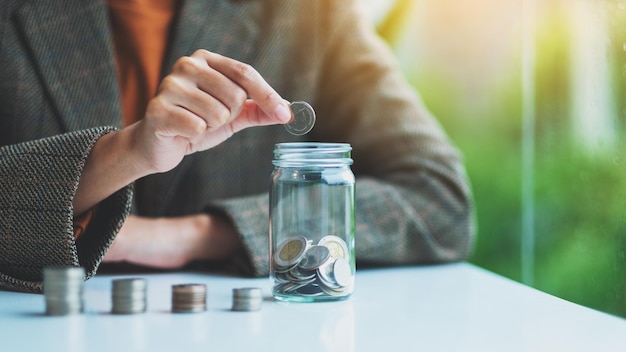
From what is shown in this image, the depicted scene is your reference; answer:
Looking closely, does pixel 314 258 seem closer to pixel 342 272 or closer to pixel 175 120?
pixel 342 272

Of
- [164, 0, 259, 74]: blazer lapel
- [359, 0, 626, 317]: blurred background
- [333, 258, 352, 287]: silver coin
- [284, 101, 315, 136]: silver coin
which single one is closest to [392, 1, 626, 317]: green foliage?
[359, 0, 626, 317]: blurred background

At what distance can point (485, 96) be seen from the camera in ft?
7.52

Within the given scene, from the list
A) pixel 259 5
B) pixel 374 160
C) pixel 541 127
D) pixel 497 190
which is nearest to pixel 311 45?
pixel 259 5

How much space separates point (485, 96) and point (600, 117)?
2.61 feet

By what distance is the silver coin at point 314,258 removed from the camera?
42.9 inches

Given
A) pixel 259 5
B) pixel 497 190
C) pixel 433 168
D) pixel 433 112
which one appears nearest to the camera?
pixel 433 168

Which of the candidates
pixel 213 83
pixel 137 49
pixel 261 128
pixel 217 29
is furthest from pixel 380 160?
pixel 213 83

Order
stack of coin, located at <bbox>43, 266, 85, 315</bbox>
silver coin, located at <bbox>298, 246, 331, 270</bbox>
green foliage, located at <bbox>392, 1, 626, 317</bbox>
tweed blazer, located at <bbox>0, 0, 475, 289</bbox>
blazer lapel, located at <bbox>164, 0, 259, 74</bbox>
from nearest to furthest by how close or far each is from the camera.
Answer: stack of coin, located at <bbox>43, 266, 85, 315</bbox> → silver coin, located at <bbox>298, 246, 331, 270</bbox> → green foliage, located at <bbox>392, 1, 626, 317</bbox> → tweed blazer, located at <bbox>0, 0, 475, 289</bbox> → blazer lapel, located at <bbox>164, 0, 259, 74</bbox>

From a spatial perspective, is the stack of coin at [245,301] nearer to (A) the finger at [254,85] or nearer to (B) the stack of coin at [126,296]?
(B) the stack of coin at [126,296]

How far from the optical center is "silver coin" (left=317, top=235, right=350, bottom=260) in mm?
1129

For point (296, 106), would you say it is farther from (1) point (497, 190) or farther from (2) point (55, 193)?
(1) point (497, 190)

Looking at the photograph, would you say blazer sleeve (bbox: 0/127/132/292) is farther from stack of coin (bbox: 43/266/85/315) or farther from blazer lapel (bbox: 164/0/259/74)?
blazer lapel (bbox: 164/0/259/74)

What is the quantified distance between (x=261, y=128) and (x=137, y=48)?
0.31 metres

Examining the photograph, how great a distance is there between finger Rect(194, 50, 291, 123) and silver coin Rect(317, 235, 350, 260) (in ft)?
0.57
